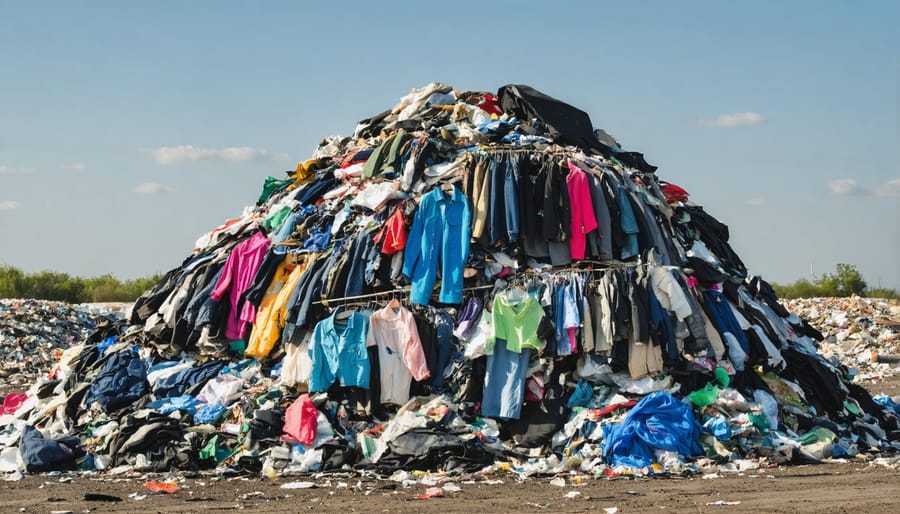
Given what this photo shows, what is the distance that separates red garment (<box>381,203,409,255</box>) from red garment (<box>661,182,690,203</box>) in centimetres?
390

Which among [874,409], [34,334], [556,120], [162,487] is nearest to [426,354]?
[162,487]

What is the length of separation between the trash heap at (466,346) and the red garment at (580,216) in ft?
0.08

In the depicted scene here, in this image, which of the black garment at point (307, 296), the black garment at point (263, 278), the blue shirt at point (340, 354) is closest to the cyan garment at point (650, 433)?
the blue shirt at point (340, 354)

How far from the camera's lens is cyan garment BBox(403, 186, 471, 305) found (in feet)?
38.2

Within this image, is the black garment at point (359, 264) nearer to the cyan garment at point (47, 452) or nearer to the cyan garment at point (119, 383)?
the cyan garment at point (119, 383)

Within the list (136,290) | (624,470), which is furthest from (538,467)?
(136,290)

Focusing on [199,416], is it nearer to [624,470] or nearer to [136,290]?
[624,470]

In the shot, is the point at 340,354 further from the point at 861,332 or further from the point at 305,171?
the point at 861,332

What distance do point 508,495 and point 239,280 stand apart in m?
5.33

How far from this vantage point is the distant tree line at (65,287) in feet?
117

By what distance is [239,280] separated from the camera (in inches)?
506

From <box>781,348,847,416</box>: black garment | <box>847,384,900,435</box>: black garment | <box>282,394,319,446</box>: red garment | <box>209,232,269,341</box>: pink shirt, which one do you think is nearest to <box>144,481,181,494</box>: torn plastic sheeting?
<box>282,394,319,446</box>: red garment

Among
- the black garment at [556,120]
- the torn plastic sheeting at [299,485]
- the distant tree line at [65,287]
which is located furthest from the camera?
the distant tree line at [65,287]

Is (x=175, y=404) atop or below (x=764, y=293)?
below
